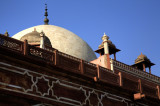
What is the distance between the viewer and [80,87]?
42.4ft

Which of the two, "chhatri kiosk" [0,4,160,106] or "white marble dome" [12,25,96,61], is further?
"white marble dome" [12,25,96,61]

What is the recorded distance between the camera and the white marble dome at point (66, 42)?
938 inches

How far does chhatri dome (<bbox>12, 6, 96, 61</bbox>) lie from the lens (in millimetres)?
23797

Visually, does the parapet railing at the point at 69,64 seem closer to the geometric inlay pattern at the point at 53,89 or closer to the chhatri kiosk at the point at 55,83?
the chhatri kiosk at the point at 55,83

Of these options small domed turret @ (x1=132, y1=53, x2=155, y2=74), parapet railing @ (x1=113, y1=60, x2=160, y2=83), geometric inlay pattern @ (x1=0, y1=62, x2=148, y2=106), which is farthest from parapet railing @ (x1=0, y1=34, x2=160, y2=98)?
small domed turret @ (x1=132, y1=53, x2=155, y2=74)

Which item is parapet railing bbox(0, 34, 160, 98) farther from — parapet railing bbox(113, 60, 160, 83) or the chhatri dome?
the chhatri dome

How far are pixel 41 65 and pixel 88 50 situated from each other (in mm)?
13629

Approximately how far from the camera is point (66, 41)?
2441cm

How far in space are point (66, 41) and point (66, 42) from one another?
0.12 m

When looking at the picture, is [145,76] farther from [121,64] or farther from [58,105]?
[58,105]

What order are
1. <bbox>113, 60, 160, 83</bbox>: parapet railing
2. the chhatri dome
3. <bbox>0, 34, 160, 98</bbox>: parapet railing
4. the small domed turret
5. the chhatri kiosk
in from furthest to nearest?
1. the small domed turret
2. the chhatri dome
3. <bbox>113, 60, 160, 83</bbox>: parapet railing
4. <bbox>0, 34, 160, 98</bbox>: parapet railing
5. the chhatri kiosk

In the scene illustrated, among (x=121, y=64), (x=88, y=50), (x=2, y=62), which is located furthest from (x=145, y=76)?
(x=2, y=62)

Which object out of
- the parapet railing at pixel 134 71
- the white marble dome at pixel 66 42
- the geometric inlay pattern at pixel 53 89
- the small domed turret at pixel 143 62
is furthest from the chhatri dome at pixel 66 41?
the geometric inlay pattern at pixel 53 89

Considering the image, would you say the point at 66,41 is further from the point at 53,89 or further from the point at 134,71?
the point at 53,89
